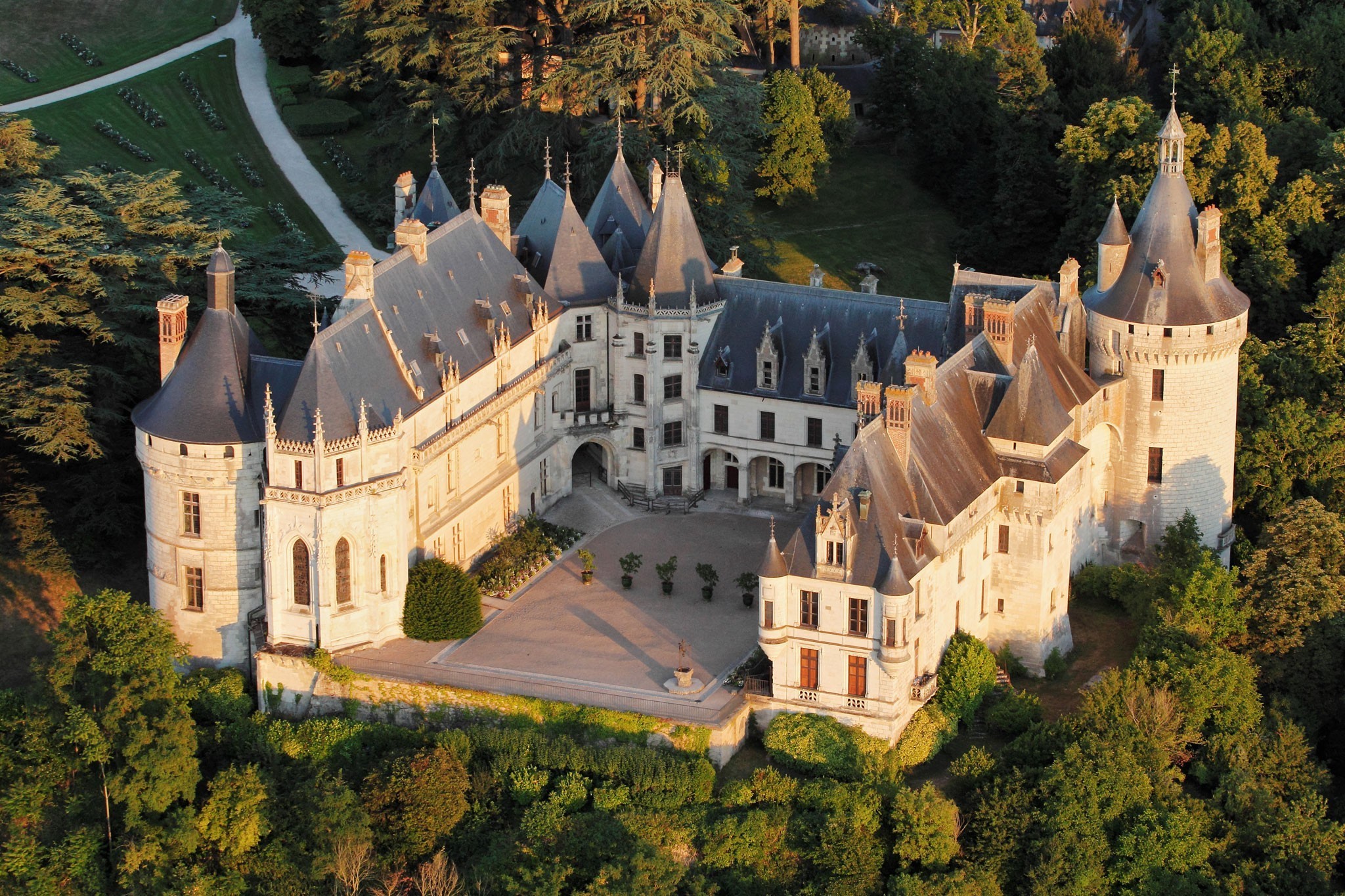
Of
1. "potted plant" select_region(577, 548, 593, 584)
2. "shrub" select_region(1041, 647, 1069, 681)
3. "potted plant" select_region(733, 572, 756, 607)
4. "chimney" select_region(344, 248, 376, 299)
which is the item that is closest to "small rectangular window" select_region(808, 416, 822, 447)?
"potted plant" select_region(733, 572, 756, 607)

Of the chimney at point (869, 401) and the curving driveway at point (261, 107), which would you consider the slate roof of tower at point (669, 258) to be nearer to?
the chimney at point (869, 401)

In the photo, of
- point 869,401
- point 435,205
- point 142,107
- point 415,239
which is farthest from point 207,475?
point 142,107

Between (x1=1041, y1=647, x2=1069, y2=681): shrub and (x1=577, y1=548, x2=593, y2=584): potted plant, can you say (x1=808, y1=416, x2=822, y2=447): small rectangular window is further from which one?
(x1=1041, y1=647, x2=1069, y2=681): shrub

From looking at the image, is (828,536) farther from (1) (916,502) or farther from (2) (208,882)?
(2) (208,882)

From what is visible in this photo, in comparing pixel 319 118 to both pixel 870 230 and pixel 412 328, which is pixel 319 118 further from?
pixel 412 328

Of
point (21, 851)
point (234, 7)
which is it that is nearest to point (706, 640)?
point (21, 851)

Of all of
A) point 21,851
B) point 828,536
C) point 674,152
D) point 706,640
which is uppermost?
point 674,152
